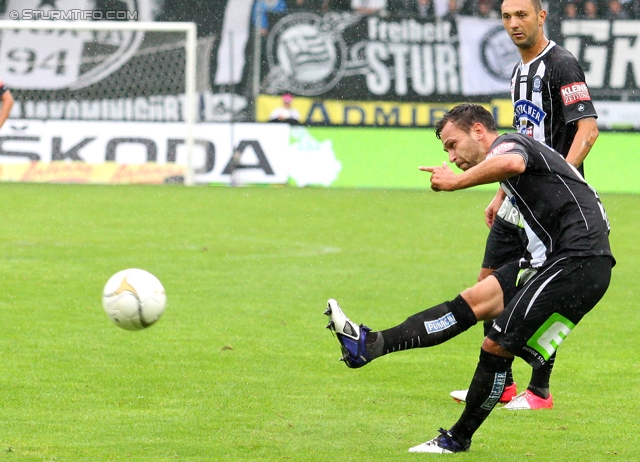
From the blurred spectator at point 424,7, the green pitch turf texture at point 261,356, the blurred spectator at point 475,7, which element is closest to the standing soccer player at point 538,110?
the green pitch turf texture at point 261,356

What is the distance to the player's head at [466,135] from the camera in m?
5.01

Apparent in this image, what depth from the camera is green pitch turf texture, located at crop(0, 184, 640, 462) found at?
524cm

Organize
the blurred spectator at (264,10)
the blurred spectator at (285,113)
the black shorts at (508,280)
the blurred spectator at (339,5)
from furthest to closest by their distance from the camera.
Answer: the blurred spectator at (339,5), the blurred spectator at (264,10), the blurred spectator at (285,113), the black shorts at (508,280)

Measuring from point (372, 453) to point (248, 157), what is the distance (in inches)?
649

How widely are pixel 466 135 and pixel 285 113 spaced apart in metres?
18.7

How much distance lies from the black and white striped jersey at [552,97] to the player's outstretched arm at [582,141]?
0.13 feet

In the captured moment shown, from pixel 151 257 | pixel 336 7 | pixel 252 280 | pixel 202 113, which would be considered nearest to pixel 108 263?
pixel 151 257

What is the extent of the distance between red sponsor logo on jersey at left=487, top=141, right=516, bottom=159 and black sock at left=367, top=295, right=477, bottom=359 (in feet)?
3.23

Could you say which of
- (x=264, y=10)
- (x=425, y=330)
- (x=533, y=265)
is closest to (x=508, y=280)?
(x=533, y=265)

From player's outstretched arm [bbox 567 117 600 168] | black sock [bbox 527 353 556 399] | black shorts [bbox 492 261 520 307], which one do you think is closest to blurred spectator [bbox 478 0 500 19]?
player's outstretched arm [bbox 567 117 600 168]

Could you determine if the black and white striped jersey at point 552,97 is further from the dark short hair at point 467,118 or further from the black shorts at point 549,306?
the black shorts at point 549,306

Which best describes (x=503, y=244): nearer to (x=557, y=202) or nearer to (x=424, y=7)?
(x=557, y=202)

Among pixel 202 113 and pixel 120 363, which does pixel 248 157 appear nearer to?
pixel 202 113

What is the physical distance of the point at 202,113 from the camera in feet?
78.7
